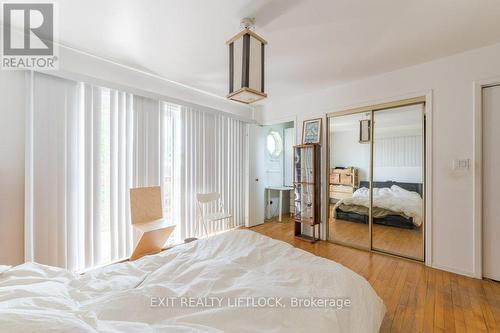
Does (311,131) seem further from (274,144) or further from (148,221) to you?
(148,221)

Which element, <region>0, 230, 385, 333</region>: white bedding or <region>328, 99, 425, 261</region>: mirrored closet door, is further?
<region>328, 99, 425, 261</region>: mirrored closet door

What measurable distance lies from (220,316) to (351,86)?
354 cm

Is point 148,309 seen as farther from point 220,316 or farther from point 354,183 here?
point 354,183

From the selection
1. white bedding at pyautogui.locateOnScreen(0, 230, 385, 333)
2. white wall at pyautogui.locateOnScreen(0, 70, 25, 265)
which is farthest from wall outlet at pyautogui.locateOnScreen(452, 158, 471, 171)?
white wall at pyautogui.locateOnScreen(0, 70, 25, 265)

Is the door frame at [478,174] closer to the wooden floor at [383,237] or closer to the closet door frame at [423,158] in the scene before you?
the closet door frame at [423,158]

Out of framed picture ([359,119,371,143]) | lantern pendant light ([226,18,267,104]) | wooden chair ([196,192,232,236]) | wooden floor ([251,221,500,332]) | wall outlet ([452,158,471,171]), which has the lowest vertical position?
wooden floor ([251,221,500,332])

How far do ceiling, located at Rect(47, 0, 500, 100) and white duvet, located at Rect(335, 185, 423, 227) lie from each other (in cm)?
171

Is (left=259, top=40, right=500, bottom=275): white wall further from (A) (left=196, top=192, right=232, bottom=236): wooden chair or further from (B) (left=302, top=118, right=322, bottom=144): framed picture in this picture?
(A) (left=196, top=192, right=232, bottom=236): wooden chair

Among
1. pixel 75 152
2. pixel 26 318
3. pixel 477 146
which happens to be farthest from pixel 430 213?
pixel 75 152

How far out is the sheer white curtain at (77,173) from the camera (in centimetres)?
220

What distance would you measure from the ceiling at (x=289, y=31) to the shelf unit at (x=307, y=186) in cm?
133

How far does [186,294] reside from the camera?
3.57 feet

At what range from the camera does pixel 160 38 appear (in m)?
2.21

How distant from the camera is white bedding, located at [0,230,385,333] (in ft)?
2.75
